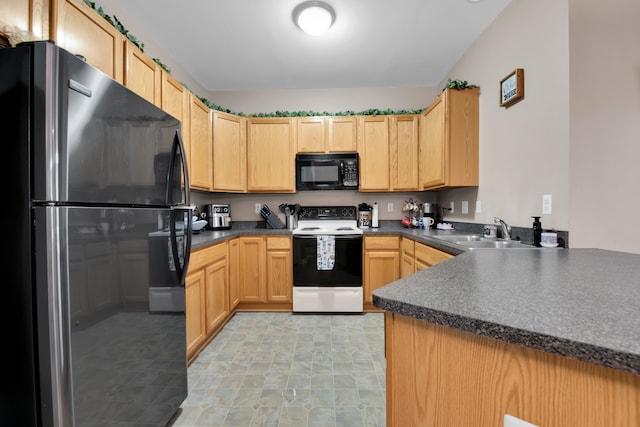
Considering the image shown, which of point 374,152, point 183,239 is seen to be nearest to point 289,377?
point 183,239

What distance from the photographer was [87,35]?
1382mm

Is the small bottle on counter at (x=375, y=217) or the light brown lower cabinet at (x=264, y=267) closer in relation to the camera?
the light brown lower cabinet at (x=264, y=267)

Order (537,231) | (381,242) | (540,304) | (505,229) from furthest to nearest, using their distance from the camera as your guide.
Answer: (381,242)
(505,229)
(537,231)
(540,304)

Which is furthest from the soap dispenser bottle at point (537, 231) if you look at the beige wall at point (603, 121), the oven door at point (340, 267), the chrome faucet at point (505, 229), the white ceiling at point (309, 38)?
the white ceiling at point (309, 38)

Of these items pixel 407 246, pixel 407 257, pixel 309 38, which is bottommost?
pixel 407 257

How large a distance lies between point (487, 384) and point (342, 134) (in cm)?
295

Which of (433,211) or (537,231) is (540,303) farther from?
(433,211)

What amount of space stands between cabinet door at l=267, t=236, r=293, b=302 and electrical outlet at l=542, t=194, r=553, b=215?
2.22 m

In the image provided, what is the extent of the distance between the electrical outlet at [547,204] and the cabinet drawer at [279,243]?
2.22 m

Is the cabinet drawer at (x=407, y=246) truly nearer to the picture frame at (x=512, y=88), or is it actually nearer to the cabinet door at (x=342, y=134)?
the cabinet door at (x=342, y=134)

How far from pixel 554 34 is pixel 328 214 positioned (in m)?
2.51

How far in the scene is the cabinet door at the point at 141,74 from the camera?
1656 millimetres

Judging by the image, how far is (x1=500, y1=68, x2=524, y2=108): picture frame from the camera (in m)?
1.81

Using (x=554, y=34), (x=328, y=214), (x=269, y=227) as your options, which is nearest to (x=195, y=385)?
(x=269, y=227)
